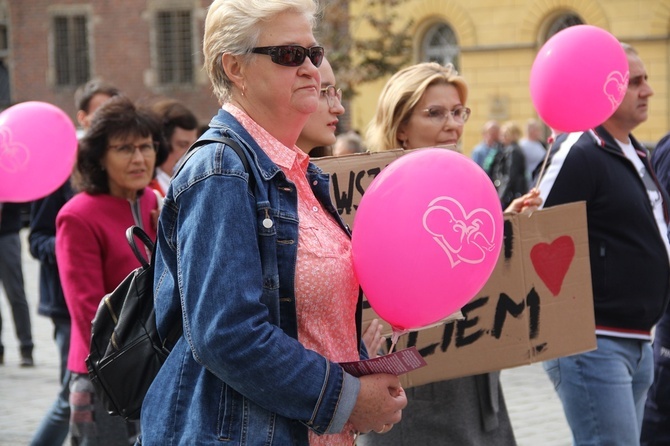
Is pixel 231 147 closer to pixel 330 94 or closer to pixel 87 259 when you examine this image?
pixel 330 94

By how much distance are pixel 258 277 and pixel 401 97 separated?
2012 millimetres

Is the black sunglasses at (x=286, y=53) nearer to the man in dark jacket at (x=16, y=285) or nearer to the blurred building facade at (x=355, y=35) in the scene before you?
the man in dark jacket at (x=16, y=285)

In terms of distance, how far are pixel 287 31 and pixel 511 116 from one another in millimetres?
23090

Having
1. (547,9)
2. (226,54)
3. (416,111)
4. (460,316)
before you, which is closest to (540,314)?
(460,316)

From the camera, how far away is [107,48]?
110 ft

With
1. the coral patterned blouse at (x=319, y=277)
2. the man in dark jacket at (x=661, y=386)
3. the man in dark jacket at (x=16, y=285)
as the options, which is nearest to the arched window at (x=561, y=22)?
the man in dark jacket at (x=16, y=285)

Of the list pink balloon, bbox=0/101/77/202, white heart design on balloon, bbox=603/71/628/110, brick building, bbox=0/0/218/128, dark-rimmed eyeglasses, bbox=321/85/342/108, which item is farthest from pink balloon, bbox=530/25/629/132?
brick building, bbox=0/0/218/128

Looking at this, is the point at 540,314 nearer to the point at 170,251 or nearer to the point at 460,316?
the point at 460,316

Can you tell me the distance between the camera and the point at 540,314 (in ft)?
12.7

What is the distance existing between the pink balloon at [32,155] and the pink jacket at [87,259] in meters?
0.95

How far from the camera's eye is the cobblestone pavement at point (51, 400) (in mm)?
6660

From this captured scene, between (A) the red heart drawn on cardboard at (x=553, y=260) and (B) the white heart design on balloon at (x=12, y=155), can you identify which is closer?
(A) the red heart drawn on cardboard at (x=553, y=260)

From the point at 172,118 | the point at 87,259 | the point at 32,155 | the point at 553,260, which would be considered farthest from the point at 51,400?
the point at 553,260

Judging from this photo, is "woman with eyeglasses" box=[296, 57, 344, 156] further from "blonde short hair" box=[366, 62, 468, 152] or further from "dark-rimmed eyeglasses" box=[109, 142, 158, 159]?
"dark-rimmed eyeglasses" box=[109, 142, 158, 159]
